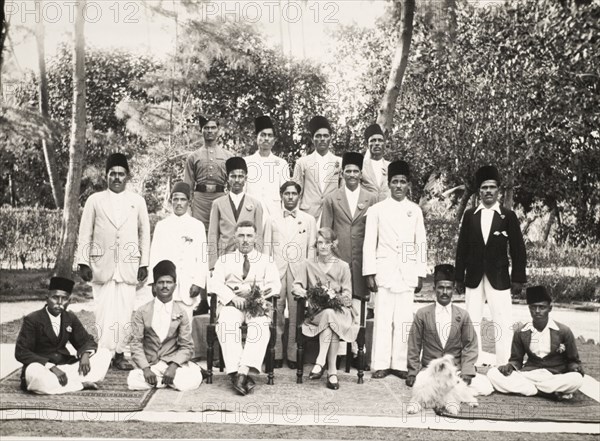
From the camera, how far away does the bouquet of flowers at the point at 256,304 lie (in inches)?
250

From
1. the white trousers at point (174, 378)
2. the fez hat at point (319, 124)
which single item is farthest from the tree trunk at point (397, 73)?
the white trousers at point (174, 378)

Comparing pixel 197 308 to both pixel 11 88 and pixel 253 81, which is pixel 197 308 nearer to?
pixel 253 81

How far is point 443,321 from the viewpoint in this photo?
21.1 ft

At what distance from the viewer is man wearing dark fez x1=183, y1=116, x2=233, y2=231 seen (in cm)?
801

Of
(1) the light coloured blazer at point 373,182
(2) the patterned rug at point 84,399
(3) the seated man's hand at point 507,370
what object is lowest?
(2) the patterned rug at point 84,399

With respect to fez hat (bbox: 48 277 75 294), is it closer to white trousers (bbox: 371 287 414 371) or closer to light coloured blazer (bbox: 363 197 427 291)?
light coloured blazer (bbox: 363 197 427 291)

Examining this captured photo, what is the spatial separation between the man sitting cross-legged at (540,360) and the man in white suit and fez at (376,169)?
6.48 ft

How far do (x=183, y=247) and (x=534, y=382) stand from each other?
351 cm

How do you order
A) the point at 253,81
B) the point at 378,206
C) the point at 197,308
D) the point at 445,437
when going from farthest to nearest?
the point at 253,81
the point at 197,308
the point at 378,206
the point at 445,437

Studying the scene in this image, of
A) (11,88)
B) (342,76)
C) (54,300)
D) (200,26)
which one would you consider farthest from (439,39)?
(11,88)

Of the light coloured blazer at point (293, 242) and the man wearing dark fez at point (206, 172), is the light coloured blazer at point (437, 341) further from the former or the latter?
the man wearing dark fez at point (206, 172)

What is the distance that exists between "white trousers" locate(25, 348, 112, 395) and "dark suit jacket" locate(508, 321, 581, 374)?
11.8 feet

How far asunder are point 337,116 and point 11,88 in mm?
9193

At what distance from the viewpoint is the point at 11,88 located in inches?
788
